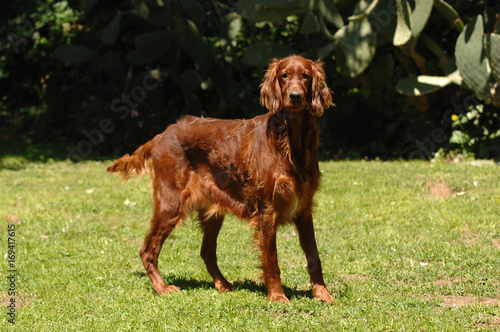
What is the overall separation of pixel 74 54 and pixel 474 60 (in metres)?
7.39

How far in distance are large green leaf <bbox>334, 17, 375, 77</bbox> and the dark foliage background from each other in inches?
0.6

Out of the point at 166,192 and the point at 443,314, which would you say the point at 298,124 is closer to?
the point at 166,192

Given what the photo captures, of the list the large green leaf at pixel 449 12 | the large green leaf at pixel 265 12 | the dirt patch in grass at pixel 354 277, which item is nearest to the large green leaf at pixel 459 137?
the large green leaf at pixel 449 12

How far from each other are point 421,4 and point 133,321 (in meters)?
6.76

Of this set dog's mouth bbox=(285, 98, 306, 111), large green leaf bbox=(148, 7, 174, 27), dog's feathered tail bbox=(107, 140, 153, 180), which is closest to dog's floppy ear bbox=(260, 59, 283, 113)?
dog's mouth bbox=(285, 98, 306, 111)

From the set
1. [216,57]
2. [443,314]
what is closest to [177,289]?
[443,314]

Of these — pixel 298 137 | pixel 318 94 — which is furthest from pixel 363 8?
pixel 298 137

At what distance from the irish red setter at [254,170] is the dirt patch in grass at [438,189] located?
132 inches

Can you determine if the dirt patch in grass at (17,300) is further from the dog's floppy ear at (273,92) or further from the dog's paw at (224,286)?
the dog's floppy ear at (273,92)

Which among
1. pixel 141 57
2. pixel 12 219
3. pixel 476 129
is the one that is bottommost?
pixel 12 219

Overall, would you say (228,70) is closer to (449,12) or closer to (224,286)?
(449,12)

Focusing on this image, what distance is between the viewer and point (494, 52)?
871 centimetres

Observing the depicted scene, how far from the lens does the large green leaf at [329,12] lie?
31.3ft

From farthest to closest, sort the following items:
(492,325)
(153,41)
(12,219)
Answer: (153,41), (12,219), (492,325)
